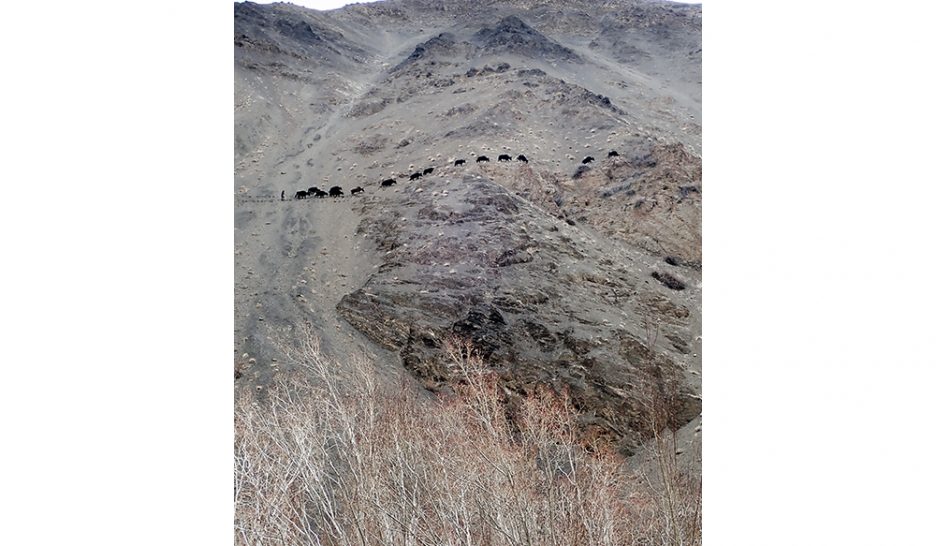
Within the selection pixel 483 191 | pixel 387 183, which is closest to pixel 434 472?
pixel 483 191

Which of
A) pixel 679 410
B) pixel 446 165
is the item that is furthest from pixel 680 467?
pixel 446 165

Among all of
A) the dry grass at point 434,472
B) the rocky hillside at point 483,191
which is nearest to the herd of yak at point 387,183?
the rocky hillside at point 483,191

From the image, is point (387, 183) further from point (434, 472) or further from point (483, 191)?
point (434, 472)

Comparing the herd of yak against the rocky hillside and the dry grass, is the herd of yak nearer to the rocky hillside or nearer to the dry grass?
the rocky hillside

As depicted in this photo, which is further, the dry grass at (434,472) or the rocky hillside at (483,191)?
the rocky hillside at (483,191)

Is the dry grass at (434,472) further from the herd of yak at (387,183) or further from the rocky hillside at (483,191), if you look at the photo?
the herd of yak at (387,183)
